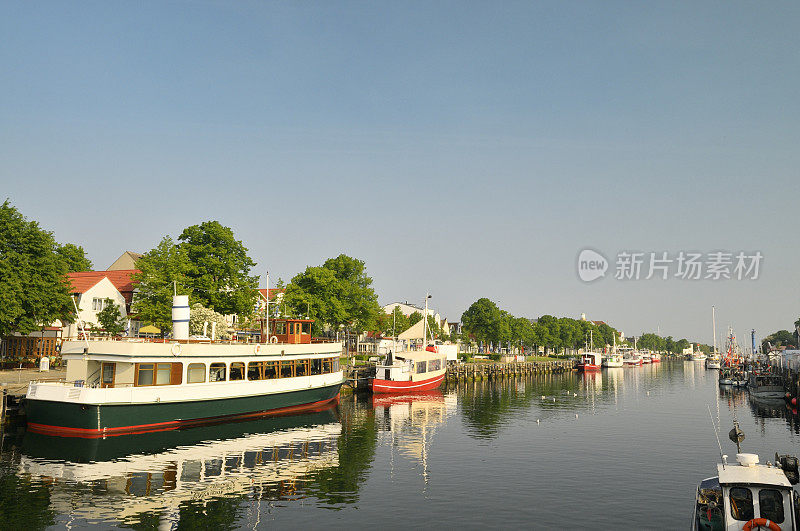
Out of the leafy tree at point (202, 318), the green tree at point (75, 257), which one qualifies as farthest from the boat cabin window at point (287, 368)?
the green tree at point (75, 257)

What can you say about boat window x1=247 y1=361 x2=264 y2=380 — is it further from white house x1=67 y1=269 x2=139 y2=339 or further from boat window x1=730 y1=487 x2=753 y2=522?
white house x1=67 y1=269 x2=139 y2=339

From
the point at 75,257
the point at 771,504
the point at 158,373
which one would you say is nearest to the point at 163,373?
the point at 158,373

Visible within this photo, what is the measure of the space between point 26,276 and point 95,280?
2612cm

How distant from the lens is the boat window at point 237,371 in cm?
4725

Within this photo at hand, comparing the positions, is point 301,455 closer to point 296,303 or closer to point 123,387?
point 123,387

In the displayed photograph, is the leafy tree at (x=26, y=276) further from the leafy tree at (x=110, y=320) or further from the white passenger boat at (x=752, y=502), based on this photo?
the white passenger boat at (x=752, y=502)

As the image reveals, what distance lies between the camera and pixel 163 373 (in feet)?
139

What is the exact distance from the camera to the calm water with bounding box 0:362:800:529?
24.3m

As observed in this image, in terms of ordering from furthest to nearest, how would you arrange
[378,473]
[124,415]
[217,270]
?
[217,270] → [124,415] → [378,473]

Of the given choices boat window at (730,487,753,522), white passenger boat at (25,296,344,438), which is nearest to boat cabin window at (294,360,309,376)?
white passenger boat at (25,296,344,438)

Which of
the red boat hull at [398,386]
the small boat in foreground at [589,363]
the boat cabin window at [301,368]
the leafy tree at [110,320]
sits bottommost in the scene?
the small boat in foreground at [589,363]

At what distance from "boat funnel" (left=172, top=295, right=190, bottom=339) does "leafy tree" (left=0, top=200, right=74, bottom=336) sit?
20.7 m

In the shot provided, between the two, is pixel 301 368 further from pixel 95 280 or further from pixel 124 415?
pixel 95 280

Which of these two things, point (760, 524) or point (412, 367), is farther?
point (412, 367)
